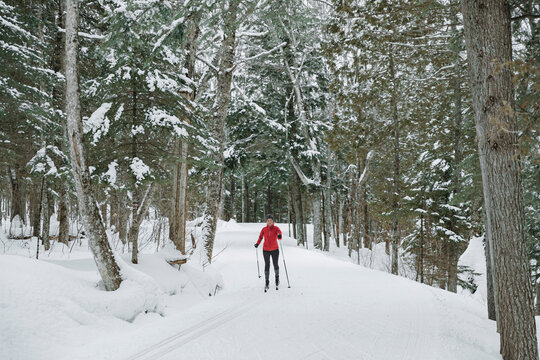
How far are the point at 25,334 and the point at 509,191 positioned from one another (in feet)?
21.0

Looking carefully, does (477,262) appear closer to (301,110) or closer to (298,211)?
(298,211)

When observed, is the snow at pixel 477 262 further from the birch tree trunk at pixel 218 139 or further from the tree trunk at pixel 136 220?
the tree trunk at pixel 136 220

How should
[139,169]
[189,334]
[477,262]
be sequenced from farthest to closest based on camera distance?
[477,262], [139,169], [189,334]

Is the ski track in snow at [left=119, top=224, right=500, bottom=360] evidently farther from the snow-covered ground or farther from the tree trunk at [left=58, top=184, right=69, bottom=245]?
the tree trunk at [left=58, top=184, right=69, bottom=245]

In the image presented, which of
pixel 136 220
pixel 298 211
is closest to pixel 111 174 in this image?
pixel 136 220

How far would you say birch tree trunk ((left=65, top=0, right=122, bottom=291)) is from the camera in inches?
227

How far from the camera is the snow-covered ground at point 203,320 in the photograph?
4.28 metres

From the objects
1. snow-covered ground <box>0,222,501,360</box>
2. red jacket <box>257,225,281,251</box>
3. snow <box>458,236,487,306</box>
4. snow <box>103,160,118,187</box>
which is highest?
snow <box>103,160,118,187</box>

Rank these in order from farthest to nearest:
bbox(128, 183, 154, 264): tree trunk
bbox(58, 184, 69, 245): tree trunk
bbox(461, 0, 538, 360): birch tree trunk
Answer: bbox(58, 184, 69, 245): tree trunk
bbox(128, 183, 154, 264): tree trunk
bbox(461, 0, 538, 360): birch tree trunk

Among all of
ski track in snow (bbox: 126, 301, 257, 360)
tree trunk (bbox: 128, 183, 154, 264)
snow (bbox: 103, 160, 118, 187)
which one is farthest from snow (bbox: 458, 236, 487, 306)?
snow (bbox: 103, 160, 118, 187)

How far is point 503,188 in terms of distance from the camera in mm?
4340

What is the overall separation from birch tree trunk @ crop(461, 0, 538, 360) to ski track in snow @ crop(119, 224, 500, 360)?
1.95 ft

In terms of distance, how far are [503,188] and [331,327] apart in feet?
11.0

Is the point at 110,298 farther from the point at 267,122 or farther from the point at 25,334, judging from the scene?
the point at 267,122
